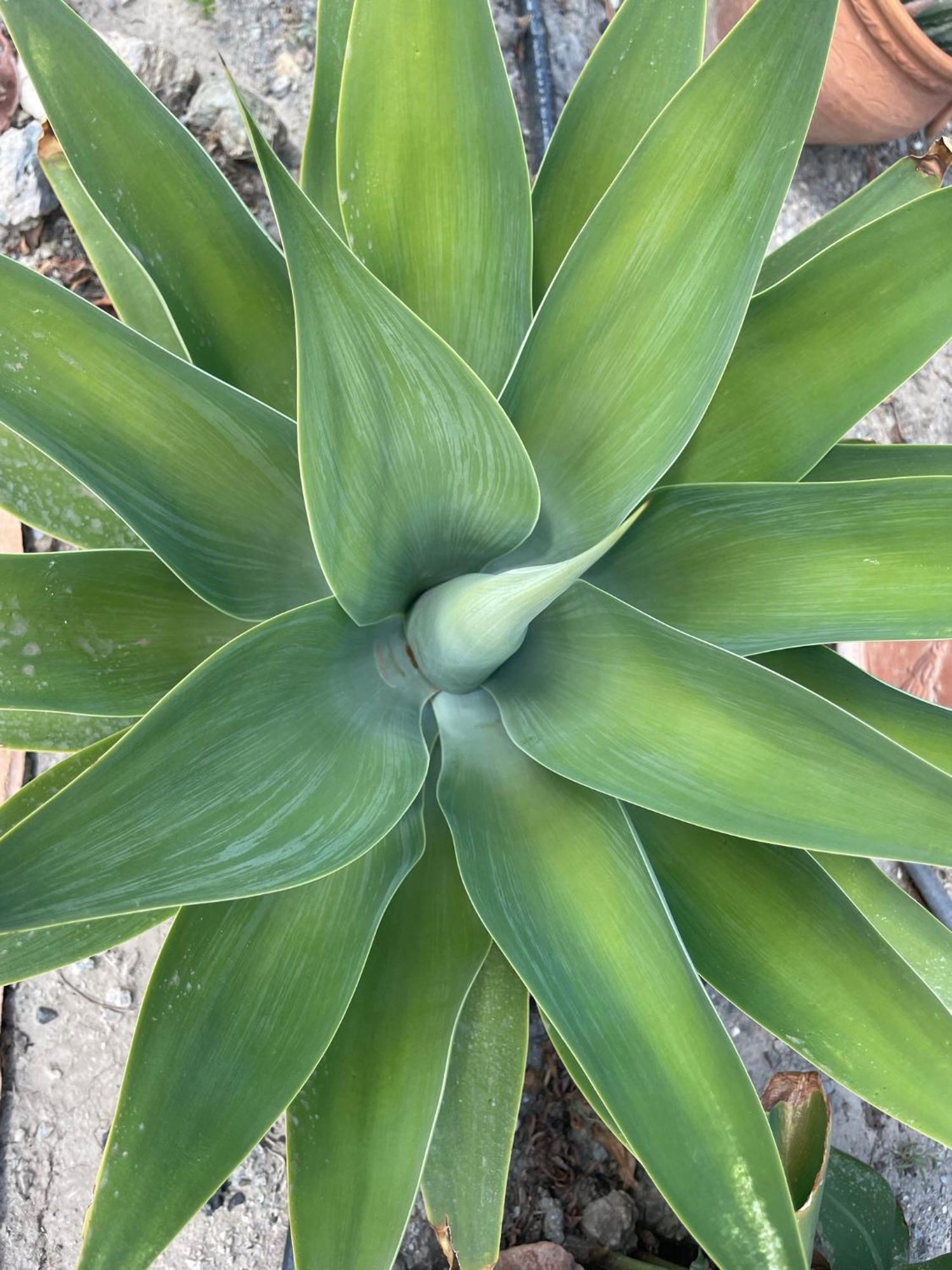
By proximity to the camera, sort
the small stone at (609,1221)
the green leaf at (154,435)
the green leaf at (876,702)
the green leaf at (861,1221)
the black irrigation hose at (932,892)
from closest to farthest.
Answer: the green leaf at (154,435), the green leaf at (876,702), the green leaf at (861,1221), the small stone at (609,1221), the black irrigation hose at (932,892)

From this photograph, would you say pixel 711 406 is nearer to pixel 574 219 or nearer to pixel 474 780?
pixel 574 219

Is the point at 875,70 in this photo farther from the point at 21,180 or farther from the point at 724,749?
the point at 724,749

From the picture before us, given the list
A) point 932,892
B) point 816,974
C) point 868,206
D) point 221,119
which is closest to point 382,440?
point 816,974

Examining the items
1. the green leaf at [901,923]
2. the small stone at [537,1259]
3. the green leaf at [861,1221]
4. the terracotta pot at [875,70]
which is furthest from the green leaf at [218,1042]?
the terracotta pot at [875,70]

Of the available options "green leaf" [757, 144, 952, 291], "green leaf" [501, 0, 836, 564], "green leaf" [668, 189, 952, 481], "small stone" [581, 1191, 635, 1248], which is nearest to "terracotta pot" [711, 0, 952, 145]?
"green leaf" [757, 144, 952, 291]

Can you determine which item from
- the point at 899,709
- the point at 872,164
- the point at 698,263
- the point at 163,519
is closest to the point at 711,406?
the point at 698,263

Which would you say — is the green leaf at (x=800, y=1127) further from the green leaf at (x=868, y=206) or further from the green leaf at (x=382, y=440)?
the green leaf at (x=868, y=206)
